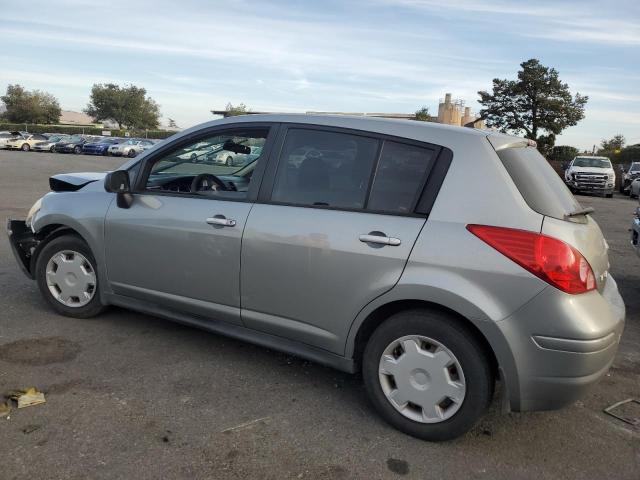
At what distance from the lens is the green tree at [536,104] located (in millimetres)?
48625

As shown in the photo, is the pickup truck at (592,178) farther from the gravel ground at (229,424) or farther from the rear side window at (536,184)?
the rear side window at (536,184)

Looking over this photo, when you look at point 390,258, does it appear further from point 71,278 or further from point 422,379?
point 71,278

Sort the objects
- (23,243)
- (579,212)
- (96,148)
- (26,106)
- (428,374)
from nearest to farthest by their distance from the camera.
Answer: (428,374) → (579,212) → (23,243) → (96,148) → (26,106)

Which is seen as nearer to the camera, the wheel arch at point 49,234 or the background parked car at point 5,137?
the wheel arch at point 49,234

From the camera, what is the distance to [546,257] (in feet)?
8.91

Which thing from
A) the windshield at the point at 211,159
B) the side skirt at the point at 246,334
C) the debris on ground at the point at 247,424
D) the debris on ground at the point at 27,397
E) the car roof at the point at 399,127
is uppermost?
the car roof at the point at 399,127

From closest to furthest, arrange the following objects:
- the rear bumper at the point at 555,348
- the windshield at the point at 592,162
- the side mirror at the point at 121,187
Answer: the rear bumper at the point at 555,348
the side mirror at the point at 121,187
the windshield at the point at 592,162

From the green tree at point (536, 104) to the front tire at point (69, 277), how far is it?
47.5 meters

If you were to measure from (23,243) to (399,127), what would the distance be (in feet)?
11.2

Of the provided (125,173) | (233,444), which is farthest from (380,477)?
(125,173)

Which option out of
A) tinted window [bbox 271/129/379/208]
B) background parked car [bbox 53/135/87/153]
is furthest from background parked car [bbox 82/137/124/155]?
tinted window [bbox 271/129/379/208]

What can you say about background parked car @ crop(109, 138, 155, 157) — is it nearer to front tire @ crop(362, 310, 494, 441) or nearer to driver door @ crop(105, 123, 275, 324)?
driver door @ crop(105, 123, 275, 324)

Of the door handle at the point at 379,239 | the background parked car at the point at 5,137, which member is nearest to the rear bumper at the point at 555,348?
the door handle at the point at 379,239

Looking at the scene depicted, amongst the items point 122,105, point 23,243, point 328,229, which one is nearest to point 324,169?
point 328,229
